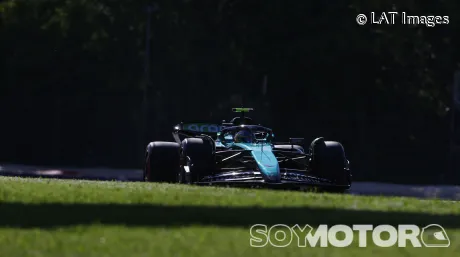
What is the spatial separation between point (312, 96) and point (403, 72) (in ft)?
9.84

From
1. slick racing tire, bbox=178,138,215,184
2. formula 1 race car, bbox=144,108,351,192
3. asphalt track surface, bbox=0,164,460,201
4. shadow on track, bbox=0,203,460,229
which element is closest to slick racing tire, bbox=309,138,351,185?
formula 1 race car, bbox=144,108,351,192

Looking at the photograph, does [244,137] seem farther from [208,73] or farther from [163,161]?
[208,73]

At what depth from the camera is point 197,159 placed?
2048 centimetres

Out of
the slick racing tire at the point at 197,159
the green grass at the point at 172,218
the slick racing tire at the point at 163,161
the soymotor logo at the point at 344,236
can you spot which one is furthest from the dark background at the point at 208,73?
the soymotor logo at the point at 344,236

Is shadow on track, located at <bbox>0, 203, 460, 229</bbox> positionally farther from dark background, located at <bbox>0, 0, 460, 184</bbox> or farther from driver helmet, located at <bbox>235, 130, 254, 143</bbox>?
dark background, located at <bbox>0, 0, 460, 184</bbox>

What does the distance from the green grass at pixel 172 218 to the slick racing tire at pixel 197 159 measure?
314 cm

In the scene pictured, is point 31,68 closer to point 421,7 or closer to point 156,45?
point 156,45

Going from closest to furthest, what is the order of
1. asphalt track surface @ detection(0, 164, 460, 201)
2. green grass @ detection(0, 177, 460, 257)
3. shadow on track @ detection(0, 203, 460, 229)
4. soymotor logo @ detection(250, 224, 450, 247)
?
green grass @ detection(0, 177, 460, 257)
soymotor logo @ detection(250, 224, 450, 247)
shadow on track @ detection(0, 203, 460, 229)
asphalt track surface @ detection(0, 164, 460, 201)

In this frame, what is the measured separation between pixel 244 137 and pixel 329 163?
1.82 meters

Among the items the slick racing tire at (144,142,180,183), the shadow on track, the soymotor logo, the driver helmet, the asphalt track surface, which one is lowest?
the asphalt track surface

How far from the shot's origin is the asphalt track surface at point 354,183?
88.9ft

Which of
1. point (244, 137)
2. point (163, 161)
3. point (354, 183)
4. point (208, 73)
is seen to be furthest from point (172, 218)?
point (208, 73)

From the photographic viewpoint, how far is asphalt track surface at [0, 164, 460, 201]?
27094mm

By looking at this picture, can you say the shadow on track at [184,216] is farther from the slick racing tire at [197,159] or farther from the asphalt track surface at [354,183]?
the asphalt track surface at [354,183]
